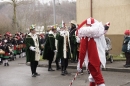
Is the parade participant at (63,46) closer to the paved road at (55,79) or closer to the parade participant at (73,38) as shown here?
the paved road at (55,79)

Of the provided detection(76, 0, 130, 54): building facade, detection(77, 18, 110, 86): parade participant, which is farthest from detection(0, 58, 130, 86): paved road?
detection(76, 0, 130, 54): building facade

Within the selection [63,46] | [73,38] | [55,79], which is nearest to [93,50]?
[55,79]

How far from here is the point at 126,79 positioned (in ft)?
34.5

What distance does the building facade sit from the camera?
15656 millimetres

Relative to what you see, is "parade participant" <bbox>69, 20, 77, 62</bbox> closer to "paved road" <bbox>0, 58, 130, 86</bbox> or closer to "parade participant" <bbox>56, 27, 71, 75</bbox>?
"parade participant" <bbox>56, 27, 71, 75</bbox>

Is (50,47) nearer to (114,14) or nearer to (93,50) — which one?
(114,14)

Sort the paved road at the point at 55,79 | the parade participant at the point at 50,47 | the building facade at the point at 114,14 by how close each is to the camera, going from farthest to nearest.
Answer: the building facade at the point at 114,14
the parade participant at the point at 50,47
the paved road at the point at 55,79

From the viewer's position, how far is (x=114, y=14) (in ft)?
53.1

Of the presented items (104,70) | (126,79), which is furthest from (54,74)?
(126,79)

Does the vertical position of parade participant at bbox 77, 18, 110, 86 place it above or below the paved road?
above

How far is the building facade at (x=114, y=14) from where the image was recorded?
15.7m

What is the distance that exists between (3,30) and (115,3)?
76.0 ft

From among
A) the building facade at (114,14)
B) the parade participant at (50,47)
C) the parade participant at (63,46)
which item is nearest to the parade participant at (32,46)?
the parade participant at (63,46)

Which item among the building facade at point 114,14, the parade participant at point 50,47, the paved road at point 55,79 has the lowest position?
the paved road at point 55,79
